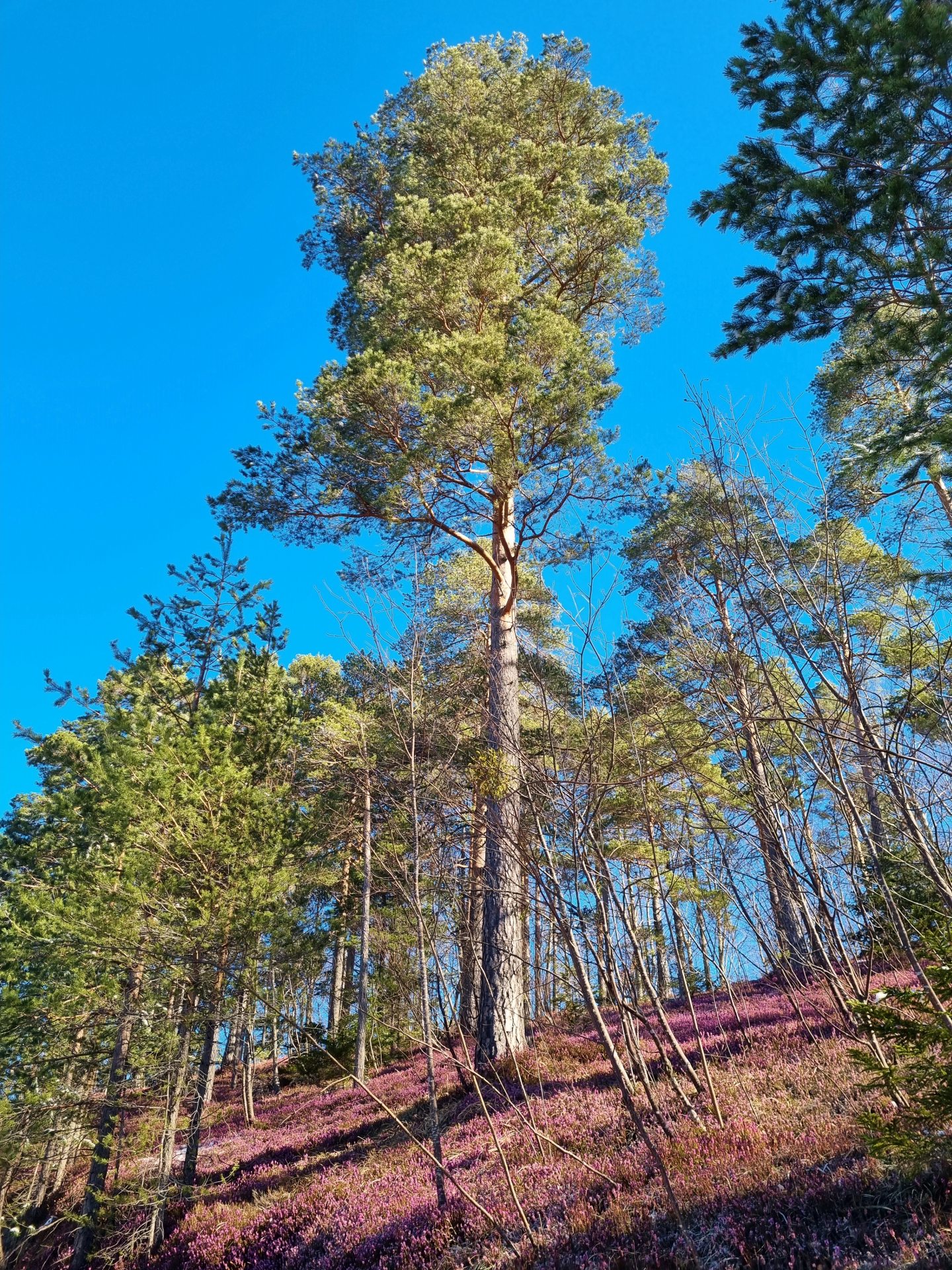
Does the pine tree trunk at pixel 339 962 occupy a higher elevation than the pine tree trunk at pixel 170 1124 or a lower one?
higher

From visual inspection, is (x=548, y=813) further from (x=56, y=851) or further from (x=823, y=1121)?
(x=56, y=851)

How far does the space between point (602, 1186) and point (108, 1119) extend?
676 centimetres

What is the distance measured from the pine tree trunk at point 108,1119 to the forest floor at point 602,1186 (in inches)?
39.0

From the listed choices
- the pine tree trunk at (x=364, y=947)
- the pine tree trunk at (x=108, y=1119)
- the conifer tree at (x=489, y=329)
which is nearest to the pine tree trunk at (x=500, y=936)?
the conifer tree at (x=489, y=329)

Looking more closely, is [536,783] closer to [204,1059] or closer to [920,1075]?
[920,1075]

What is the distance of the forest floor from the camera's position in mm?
2930

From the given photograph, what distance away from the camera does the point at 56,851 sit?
12031 millimetres

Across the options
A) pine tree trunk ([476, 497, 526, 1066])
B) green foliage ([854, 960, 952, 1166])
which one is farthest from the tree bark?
green foliage ([854, 960, 952, 1166])

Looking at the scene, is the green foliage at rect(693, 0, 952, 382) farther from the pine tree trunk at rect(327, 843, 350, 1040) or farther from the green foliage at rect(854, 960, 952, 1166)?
the pine tree trunk at rect(327, 843, 350, 1040)

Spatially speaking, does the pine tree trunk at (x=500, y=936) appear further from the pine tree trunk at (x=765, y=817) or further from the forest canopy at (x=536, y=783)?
the pine tree trunk at (x=765, y=817)

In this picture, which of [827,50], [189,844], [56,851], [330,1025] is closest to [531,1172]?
[189,844]

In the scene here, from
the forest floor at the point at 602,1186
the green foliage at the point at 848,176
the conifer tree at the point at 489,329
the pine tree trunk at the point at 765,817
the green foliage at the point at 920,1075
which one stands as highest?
the conifer tree at the point at 489,329

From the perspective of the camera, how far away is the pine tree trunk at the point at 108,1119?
24.7 feet

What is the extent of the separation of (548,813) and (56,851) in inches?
434
